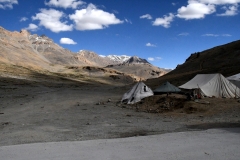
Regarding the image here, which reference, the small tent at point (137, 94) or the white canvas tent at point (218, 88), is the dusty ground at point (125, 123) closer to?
the small tent at point (137, 94)

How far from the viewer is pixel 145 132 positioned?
42.2 ft

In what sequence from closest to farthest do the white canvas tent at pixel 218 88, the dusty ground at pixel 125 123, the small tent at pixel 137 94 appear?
the dusty ground at pixel 125 123, the small tent at pixel 137 94, the white canvas tent at pixel 218 88

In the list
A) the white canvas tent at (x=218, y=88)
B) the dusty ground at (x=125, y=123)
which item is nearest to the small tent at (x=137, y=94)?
the dusty ground at (x=125, y=123)

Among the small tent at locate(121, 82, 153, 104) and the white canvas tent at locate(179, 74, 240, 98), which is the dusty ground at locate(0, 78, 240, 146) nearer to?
the small tent at locate(121, 82, 153, 104)

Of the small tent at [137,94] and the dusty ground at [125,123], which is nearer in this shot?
the dusty ground at [125,123]

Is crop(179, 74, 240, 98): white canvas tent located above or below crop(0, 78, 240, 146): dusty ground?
above

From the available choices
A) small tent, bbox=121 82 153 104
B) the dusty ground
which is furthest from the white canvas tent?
→ small tent, bbox=121 82 153 104

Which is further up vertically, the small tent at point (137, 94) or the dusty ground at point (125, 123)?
the small tent at point (137, 94)

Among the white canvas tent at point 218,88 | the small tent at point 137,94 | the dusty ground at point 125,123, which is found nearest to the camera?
the dusty ground at point 125,123

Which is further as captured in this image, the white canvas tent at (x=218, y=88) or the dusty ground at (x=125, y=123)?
the white canvas tent at (x=218, y=88)

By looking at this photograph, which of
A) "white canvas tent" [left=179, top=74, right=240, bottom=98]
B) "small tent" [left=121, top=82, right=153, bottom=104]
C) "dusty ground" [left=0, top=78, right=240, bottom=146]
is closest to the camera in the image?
"dusty ground" [left=0, top=78, right=240, bottom=146]

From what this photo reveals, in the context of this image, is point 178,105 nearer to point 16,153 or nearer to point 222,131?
point 222,131

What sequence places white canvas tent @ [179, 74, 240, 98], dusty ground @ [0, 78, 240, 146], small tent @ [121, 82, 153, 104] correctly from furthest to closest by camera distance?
1. white canvas tent @ [179, 74, 240, 98]
2. small tent @ [121, 82, 153, 104]
3. dusty ground @ [0, 78, 240, 146]

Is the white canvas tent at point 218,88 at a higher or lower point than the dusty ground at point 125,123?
higher
